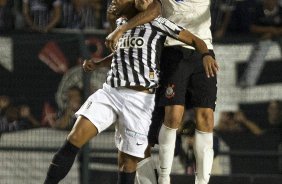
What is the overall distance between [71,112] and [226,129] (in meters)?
1.73

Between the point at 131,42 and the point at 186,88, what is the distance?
2.14ft

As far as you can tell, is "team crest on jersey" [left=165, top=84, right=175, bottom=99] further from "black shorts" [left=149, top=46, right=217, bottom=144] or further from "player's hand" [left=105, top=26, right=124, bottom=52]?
"player's hand" [left=105, top=26, right=124, bottom=52]

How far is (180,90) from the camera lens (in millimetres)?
9008

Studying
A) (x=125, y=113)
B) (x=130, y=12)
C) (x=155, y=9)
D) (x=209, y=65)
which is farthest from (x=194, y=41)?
(x=125, y=113)

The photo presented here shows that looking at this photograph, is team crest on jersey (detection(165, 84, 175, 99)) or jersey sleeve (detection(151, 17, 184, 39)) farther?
team crest on jersey (detection(165, 84, 175, 99))

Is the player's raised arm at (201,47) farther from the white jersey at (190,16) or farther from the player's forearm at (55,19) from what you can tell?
the player's forearm at (55,19)

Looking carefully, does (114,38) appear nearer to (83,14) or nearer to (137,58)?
(137,58)

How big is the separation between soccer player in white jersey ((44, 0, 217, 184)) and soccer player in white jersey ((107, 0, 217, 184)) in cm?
15

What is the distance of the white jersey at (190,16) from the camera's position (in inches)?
356

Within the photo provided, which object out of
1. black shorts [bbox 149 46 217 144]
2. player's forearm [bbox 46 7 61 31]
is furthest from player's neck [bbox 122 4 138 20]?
player's forearm [bbox 46 7 61 31]

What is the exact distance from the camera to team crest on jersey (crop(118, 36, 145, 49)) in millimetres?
8914

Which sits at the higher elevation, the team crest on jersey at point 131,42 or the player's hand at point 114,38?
the player's hand at point 114,38

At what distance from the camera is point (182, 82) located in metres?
9.05

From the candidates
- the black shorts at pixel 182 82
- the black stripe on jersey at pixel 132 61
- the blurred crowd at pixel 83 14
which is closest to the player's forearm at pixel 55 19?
the blurred crowd at pixel 83 14
